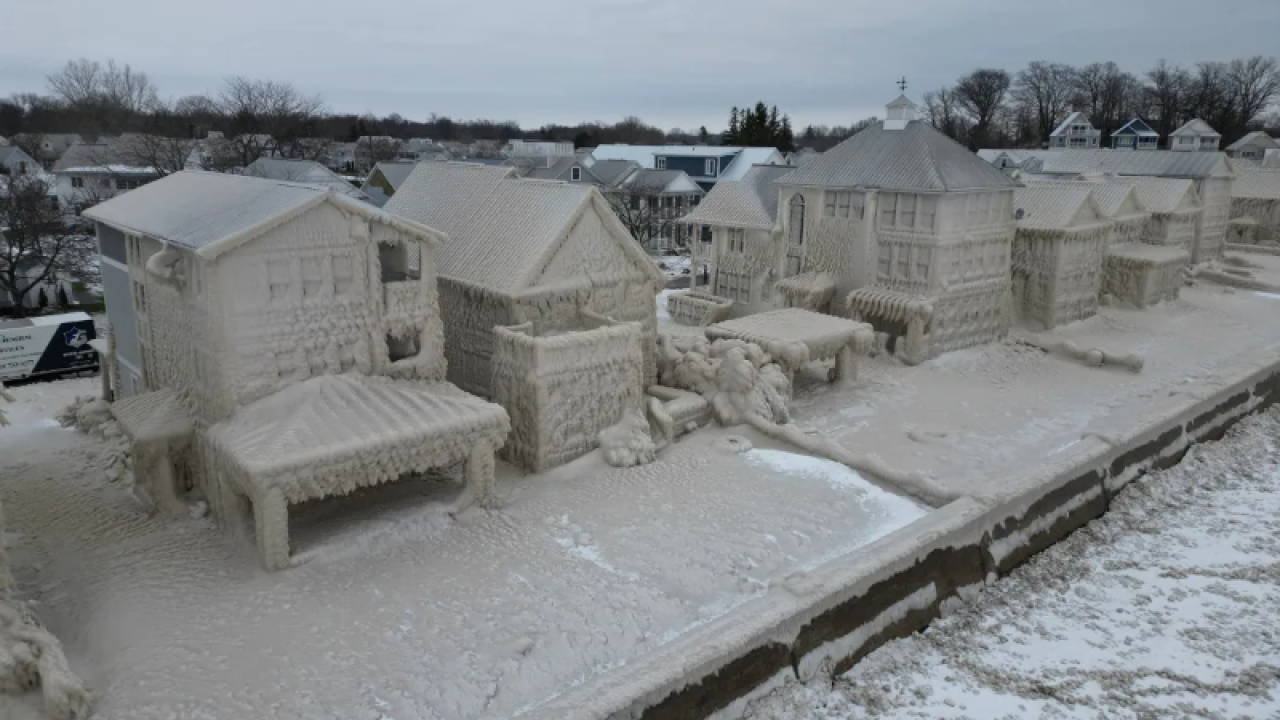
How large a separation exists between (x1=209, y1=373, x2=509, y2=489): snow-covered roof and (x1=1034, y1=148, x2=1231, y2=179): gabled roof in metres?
39.2

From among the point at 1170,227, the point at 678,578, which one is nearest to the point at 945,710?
the point at 678,578

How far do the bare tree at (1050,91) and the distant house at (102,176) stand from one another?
8818cm

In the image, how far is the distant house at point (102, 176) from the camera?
4859 centimetres

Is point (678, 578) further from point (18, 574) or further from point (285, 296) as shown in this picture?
point (18, 574)

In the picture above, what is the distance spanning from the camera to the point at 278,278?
15.5 m

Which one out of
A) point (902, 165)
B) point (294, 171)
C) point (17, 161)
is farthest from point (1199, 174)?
point (17, 161)

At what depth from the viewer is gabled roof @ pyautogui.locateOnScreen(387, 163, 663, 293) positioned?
64.3ft

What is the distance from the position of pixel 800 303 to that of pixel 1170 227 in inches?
840

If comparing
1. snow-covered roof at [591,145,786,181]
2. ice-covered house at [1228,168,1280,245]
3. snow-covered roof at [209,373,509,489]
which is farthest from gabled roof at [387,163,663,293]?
ice-covered house at [1228,168,1280,245]

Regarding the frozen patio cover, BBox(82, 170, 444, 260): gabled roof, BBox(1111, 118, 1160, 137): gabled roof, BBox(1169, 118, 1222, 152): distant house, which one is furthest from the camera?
BBox(1111, 118, 1160, 137): gabled roof

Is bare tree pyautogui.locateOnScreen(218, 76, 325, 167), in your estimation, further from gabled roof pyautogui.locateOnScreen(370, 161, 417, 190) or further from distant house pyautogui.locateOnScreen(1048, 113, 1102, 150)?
distant house pyautogui.locateOnScreen(1048, 113, 1102, 150)

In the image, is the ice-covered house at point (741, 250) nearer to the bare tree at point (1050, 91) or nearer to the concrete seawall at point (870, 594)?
the concrete seawall at point (870, 594)

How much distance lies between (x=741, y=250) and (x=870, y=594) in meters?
21.3

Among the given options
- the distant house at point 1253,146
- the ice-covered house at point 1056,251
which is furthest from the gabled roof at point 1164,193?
the distant house at point 1253,146
